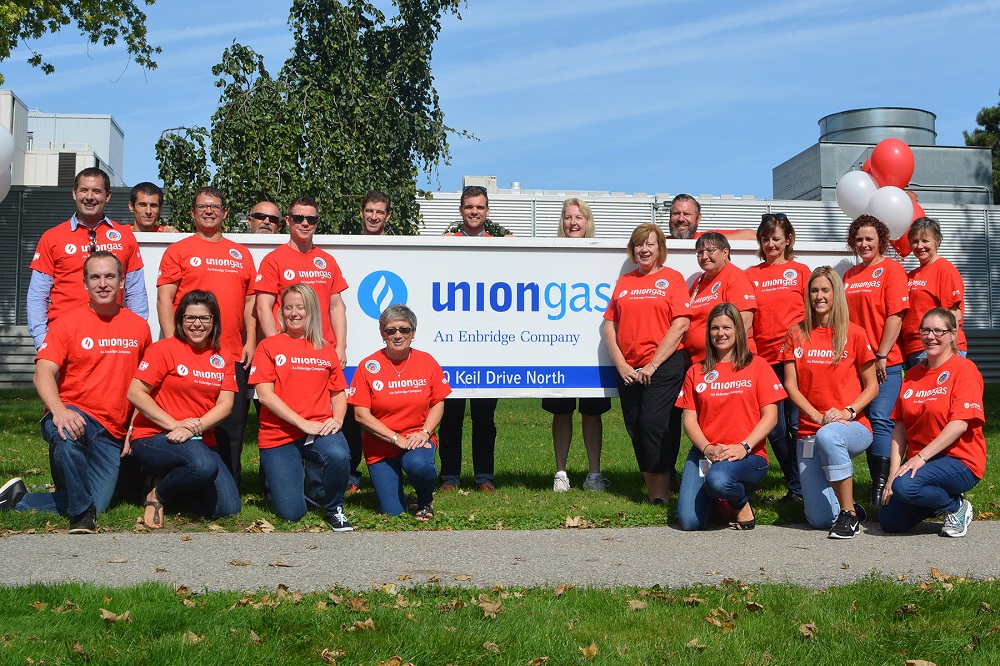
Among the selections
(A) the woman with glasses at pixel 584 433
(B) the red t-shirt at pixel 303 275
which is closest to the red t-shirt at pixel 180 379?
(B) the red t-shirt at pixel 303 275

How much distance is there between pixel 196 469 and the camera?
6.90 metres

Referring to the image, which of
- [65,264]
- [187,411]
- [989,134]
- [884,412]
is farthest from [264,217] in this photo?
[989,134]

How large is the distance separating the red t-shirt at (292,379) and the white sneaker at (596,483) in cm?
243

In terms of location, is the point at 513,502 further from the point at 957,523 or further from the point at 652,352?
the point at 957,523

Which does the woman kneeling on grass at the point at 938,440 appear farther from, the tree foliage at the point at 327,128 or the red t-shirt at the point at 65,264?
the tree foliage at the point at 327,128

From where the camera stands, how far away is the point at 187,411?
7148 mm

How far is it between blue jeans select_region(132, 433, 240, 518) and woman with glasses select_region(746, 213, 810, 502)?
160 inches

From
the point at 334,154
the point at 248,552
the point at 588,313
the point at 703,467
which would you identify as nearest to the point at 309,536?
the point at 248,552

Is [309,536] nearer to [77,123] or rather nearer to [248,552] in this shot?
[248,552]

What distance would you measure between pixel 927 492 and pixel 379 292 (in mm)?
4407

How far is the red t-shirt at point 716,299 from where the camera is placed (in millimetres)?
7902

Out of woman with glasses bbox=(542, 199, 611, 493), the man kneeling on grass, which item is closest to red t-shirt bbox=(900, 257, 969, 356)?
woman with glasses bbox=(542, 199, 611, 493)

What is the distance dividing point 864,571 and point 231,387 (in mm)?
4204

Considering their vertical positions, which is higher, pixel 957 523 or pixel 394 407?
pixel 394 407
